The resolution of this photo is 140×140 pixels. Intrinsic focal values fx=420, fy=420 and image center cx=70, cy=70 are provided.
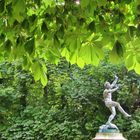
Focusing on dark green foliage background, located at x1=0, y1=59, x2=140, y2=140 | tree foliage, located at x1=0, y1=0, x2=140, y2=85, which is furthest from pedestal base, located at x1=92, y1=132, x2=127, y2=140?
tree foliage, located at x1=0, y1=0, x2=140, y2=85

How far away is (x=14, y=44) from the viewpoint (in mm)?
1534

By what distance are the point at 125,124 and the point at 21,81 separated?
2.69 m

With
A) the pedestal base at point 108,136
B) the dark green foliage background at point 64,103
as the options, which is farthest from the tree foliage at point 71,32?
the dark green foliage background at point 64,103

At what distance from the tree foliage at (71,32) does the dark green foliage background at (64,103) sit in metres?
6.40

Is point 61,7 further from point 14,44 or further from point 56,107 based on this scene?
point 56,107

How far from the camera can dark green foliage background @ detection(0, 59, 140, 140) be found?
8.27m

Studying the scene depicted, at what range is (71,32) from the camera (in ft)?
4.71

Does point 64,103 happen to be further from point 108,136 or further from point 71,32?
point 71,32

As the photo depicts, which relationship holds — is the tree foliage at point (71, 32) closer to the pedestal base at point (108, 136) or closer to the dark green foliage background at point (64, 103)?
the pedestal base at point (108, 136)

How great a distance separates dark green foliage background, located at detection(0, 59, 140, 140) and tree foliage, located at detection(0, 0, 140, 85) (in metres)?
6.40

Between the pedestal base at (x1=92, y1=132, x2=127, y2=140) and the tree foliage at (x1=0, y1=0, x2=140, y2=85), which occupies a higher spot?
the tree foliage at (x1=0, y1=0, x2=140, y2=85)

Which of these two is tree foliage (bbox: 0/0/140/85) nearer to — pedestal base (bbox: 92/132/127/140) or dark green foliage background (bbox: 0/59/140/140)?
pedestal base (bbox: 92/132/127/140)

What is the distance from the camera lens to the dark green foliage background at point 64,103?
8.27 meters

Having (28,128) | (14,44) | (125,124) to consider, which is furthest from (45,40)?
(28,128)
